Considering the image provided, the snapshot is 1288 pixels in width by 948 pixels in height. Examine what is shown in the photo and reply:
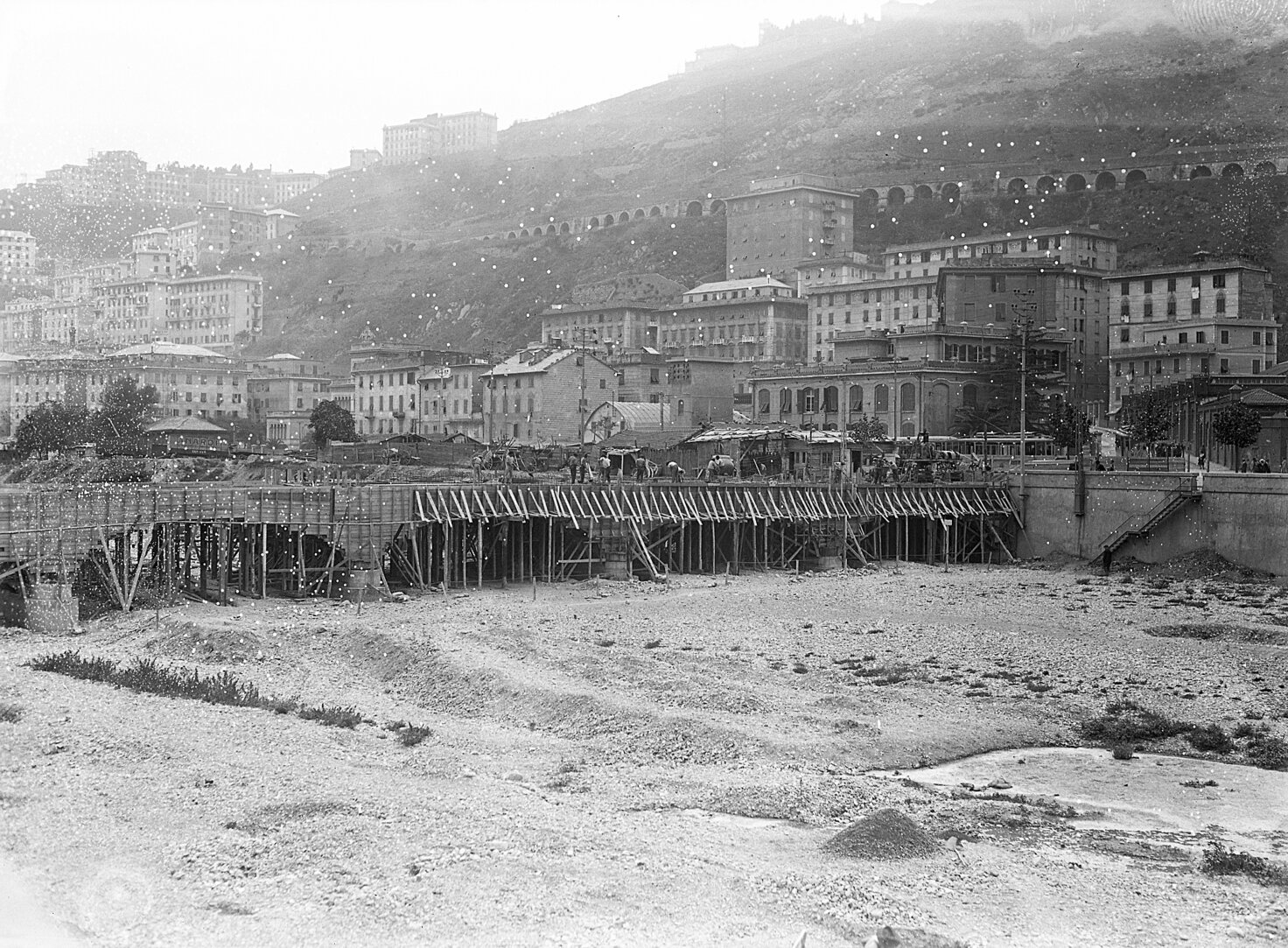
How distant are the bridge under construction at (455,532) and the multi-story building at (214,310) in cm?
11912

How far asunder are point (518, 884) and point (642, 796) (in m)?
5.00

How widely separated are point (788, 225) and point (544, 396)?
5566 centimetres

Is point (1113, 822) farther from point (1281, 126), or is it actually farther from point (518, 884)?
point (1281, 126)

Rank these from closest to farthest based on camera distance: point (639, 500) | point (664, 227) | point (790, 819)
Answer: point (790, 819)
point (639, 500)
point (664, 227)

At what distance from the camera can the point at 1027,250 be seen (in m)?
113

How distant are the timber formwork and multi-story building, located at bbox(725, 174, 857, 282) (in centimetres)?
7537

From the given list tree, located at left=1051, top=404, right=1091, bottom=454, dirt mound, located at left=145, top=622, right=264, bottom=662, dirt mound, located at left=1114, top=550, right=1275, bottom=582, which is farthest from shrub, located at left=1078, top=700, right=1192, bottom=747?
tree, located at left=1051, top=404, right=1091, bottom=454

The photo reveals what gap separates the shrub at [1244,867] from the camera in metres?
Result: 20.1

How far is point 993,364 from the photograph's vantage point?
291 feet

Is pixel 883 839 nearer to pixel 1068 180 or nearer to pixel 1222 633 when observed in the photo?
pixel 1222 633

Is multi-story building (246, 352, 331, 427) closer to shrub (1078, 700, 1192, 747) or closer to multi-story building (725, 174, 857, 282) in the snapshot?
multi-story building (725, 174, 857, 282)

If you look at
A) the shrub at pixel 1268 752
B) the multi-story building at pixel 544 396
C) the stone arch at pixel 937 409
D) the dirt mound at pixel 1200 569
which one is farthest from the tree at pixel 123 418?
the shrub at pixel 1268 752

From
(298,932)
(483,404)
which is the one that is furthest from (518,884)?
(483,404)

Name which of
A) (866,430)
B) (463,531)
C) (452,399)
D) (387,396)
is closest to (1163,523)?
(866,430)
